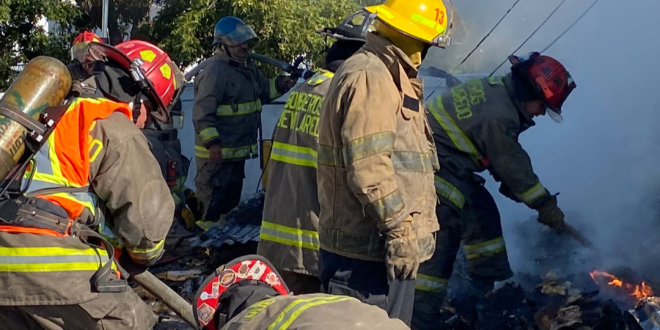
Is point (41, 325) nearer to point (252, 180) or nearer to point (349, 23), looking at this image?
point (349, 23)

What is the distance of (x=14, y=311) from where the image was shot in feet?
9.12

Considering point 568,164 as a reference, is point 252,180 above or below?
below

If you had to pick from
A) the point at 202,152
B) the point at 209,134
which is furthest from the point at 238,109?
the point at 202,152

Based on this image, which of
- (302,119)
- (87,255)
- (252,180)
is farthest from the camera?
(252,180)

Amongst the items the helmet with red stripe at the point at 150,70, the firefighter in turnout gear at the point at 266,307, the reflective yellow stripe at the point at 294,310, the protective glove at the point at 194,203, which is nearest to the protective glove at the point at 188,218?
the protective glove at the point at 194,203

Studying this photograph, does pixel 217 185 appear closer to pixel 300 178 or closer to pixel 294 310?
pixel 300 178

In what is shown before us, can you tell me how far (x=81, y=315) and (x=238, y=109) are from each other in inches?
176

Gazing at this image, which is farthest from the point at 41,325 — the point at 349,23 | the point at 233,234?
the point at 233,234

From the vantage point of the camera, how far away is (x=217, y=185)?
23.1 ft

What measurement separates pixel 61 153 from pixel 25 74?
0.97 ft

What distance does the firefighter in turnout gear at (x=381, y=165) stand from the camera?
3162 mm

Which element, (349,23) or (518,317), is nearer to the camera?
(349,23)

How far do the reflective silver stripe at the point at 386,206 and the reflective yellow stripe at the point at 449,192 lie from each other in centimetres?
170

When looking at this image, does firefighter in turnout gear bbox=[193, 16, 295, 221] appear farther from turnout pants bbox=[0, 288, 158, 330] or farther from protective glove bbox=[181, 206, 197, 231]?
Result: turnout pants bbox=[0, 288, 158, 330]
